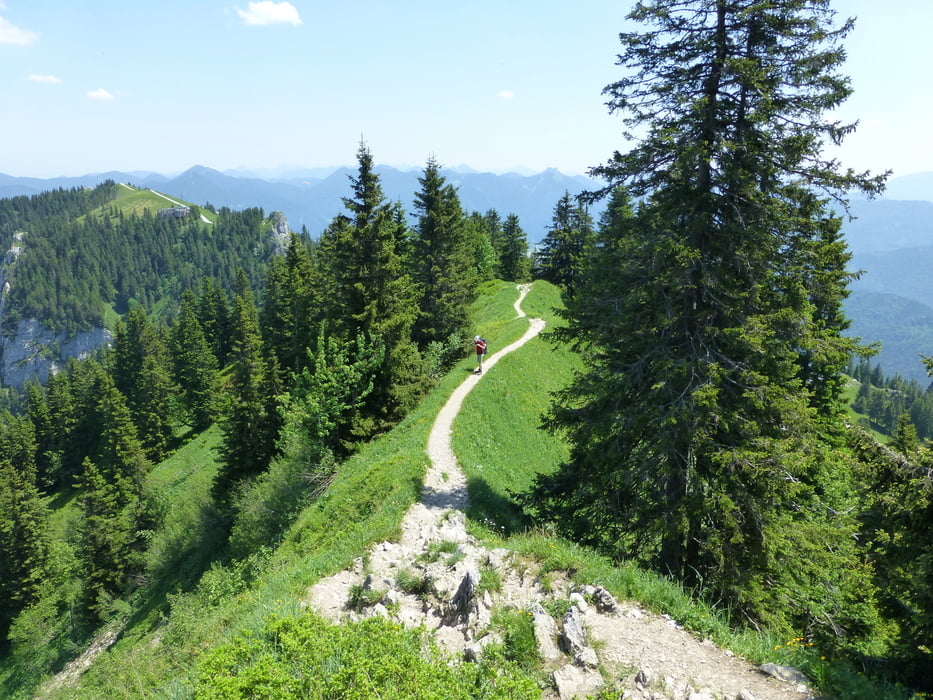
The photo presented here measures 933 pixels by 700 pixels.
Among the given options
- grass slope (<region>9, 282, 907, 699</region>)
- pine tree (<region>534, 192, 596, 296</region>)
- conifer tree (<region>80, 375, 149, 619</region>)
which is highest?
pine tree (<region>534, 192, 596, 296</region>)

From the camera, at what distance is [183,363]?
80812 millimetres

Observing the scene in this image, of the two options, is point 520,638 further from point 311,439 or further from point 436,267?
point 436,267

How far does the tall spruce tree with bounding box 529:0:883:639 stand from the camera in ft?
31.9

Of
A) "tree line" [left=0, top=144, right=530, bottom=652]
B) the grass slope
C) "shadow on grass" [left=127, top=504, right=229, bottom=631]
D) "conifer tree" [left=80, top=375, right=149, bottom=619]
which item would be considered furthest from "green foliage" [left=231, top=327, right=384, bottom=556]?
"conifer tree" [left=80, top=375, right=149, bottom=619]

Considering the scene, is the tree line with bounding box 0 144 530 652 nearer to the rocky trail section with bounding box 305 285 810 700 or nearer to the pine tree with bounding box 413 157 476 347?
the pine tree with bounding box 413 157 476 347

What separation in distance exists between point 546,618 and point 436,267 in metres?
28.9

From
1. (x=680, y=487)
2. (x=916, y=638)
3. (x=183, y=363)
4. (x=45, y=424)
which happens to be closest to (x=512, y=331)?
(x=680, y=487)

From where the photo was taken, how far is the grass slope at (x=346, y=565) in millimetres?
6621

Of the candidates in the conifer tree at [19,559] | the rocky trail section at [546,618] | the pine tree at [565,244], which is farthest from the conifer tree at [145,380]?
the rocky trail section at [546,618]

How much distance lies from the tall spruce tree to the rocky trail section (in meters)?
2.40

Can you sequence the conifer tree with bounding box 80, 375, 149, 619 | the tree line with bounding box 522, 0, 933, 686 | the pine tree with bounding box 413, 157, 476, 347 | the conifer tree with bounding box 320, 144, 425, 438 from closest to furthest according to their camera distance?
the tree line with bounding box 522, 0, 933, 686
the conifer tree with bounding box 320, 144, 425, 438
the pine tree with bounding box 413, 157, 476, 347
the conifer tree with bounding box 80, 375, 149, 619

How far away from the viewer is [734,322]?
10.7 meters

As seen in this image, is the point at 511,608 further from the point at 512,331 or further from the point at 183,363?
the point at 183,363

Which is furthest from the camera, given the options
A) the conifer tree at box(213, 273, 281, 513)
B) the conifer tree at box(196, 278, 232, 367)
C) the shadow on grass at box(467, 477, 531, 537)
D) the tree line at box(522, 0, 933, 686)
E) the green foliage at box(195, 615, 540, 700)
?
the conifer tree at box(196, 278, 232, 367)
